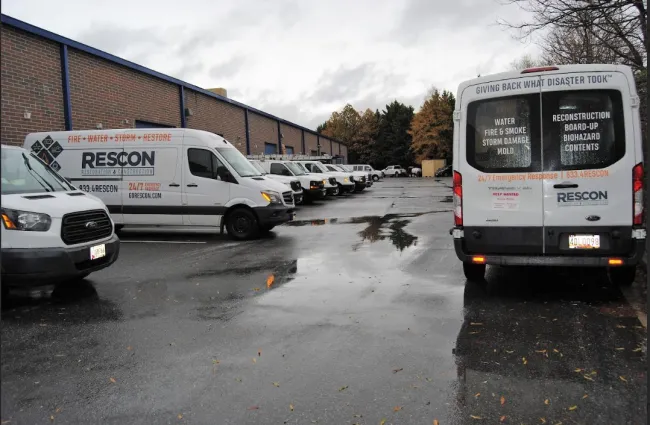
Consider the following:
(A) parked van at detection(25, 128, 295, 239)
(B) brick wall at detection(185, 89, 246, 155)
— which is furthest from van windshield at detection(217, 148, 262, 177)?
(B) brick wall at detection(185, 89, 246, 155)

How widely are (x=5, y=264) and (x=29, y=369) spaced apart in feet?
6.44

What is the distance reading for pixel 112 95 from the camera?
17031 millimetres

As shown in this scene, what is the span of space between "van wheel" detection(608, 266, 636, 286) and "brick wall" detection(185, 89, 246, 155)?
18997 mm

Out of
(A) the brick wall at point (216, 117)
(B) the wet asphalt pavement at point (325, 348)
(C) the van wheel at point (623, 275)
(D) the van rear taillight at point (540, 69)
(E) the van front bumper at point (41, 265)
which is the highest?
(A) the brick wall at point (216, 117)

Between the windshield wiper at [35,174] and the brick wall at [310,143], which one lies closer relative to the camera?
the windshield wiper at [35,174]

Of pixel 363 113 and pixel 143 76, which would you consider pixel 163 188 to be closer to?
pixel 143 76

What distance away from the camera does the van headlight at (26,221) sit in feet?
19.2

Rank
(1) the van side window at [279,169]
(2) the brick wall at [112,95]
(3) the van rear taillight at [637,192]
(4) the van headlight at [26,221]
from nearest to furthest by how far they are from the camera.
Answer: (3) the van rear taillight at [637,192], (4) the van headlight at [26,221], (2) the brick wall at [112,95], (1) the van side window at [279,169]

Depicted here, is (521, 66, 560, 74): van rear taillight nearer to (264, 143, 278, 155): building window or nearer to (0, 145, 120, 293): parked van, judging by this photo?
(0, 145, 120, 293): parked van

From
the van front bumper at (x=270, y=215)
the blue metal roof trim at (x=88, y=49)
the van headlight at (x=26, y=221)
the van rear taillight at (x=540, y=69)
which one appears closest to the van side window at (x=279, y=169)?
the blue metal roof trim at (x=88, y=49)

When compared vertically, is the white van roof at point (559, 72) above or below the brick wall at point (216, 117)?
below

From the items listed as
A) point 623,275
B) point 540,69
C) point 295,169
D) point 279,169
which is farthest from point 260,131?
point 623,275

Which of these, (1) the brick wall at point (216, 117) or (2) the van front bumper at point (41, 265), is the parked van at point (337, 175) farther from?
(2) the van front bumper at point (41, 265)

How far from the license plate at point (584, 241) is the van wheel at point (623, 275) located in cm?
80
